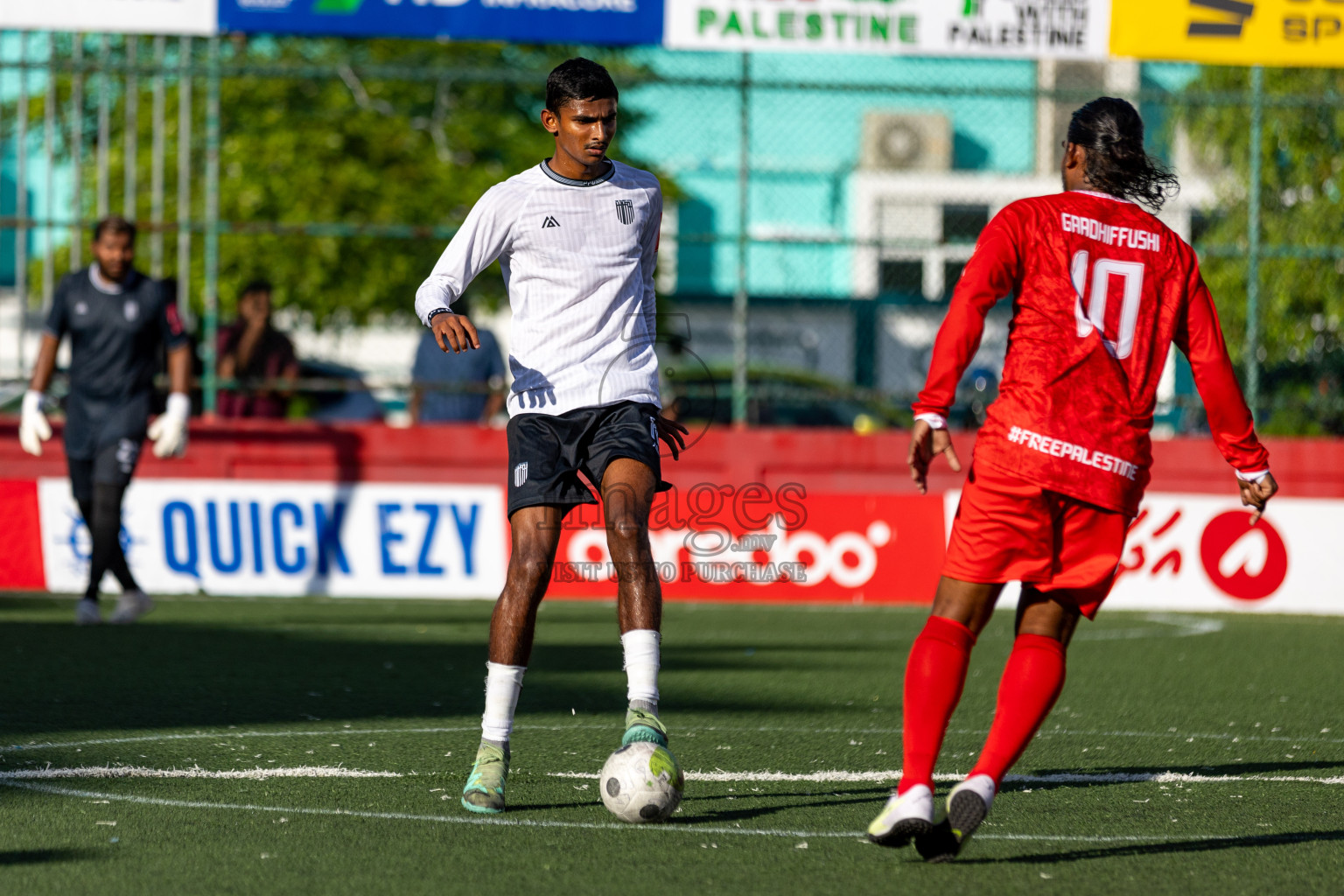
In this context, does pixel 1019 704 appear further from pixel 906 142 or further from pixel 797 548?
pixel 906 142

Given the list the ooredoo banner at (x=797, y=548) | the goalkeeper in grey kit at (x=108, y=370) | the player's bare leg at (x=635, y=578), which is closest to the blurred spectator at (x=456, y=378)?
the ooredoo banner at (x=797, y=548)

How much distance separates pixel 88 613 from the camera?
9805 millimetres

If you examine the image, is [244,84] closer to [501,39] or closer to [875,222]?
[875,222]

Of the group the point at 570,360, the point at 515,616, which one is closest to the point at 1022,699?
the point at 515,616

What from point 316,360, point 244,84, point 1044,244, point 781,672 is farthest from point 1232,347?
point 244,84

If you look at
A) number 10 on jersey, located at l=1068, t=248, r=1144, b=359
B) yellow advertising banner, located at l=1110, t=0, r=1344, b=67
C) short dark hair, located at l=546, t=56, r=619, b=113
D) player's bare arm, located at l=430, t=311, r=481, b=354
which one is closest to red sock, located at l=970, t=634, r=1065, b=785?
number 10 on jersey, located at l=1068, t=248, r=1144, b=359

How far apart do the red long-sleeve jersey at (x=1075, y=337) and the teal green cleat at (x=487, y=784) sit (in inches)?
56.8

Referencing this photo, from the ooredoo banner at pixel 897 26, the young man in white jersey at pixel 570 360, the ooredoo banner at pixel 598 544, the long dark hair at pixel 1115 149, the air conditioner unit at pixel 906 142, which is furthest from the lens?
the air conditioner unit at pixel 906 142

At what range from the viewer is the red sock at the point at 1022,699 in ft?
14.1

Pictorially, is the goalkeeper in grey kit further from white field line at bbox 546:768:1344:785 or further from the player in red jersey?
the player in red jersey

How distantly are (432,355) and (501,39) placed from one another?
2231mm

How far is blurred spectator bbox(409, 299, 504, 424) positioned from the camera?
41.5ft

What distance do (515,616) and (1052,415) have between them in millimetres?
1503

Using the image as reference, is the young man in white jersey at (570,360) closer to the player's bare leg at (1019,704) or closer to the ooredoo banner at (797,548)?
the player's bare leg at (1019,704)
